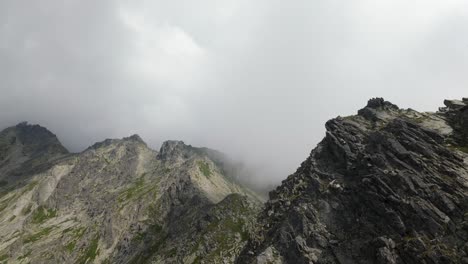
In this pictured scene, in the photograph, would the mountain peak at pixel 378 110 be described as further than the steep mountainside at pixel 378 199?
Yes

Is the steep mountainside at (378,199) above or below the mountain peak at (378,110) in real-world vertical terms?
below

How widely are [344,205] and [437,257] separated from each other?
25800 millimetres

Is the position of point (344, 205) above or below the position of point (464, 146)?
below

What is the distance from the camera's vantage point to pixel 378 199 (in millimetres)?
69250

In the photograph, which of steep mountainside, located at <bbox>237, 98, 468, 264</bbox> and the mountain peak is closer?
steep mountainside, located at <bbox>237, 98, 468, 264</bbox>

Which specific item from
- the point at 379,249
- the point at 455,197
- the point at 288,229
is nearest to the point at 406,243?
the point at 379,249

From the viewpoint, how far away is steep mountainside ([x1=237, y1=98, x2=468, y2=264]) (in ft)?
194

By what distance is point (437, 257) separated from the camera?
176 feet

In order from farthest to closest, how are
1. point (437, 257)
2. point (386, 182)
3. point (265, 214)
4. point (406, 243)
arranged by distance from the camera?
1. point (265, 214)
2. point (386, 182)
3. point (406, 243)
4. point (437, 257)

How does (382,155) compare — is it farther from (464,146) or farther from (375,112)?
(375,112)

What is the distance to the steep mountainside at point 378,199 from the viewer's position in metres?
59.0

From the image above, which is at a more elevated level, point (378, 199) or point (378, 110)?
point (378, 110)

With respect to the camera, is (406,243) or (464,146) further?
(464,146)

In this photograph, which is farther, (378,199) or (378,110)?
(378,110)
